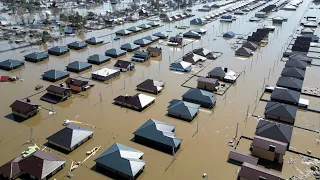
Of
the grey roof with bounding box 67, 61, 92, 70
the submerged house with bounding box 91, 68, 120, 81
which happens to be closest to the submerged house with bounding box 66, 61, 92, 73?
the grey roof with bounding box 67, 61, 92, 70

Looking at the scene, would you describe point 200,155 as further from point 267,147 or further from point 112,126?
point 112,126

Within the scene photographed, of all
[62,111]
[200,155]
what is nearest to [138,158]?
[200,155]

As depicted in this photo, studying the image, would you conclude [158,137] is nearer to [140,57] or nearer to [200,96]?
[200,96]

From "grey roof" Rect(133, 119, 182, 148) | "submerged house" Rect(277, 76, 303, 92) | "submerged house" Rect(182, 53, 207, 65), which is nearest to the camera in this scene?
"grey roof" Rect(133, 119, 182, 148)

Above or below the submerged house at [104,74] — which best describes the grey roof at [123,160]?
below

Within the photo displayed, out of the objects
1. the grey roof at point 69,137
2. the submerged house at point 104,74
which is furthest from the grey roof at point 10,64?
the grey roof at point 69,137

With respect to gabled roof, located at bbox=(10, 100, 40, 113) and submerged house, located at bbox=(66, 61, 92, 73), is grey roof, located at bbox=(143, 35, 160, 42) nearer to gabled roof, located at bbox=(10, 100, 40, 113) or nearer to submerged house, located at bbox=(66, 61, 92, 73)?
submerged house, located at bbox=(66, 61, 92, 73)

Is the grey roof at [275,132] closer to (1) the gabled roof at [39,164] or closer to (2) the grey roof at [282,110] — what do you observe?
(2) the grey roof at [282,110]
